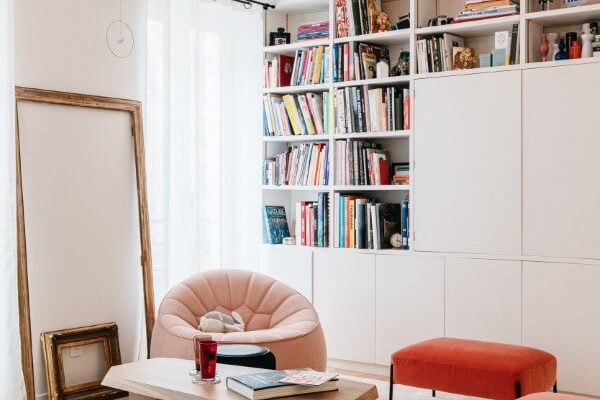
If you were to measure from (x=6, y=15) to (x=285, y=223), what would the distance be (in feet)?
8.12

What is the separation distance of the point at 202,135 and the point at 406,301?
5.49ft

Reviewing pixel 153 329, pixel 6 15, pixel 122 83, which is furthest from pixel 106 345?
pixel 6 15

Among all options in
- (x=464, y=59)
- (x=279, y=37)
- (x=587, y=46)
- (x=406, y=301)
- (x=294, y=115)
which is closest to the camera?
(x=587, y=46)

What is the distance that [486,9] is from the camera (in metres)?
4.95

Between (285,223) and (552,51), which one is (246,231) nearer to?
(285,223)

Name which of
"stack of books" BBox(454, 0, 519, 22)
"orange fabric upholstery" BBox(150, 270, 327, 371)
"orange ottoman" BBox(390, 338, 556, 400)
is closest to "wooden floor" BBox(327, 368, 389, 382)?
"orange fabric upholstery" BBox(150, 270, 327, 371)

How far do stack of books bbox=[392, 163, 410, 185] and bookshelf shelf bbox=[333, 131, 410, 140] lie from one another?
0.19 m

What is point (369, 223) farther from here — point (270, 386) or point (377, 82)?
point (270, 386)

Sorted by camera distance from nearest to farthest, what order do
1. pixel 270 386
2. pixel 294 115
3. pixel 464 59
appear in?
pixel 270 386 → pixel 464 59 → pixel 294 115

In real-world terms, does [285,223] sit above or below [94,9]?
below

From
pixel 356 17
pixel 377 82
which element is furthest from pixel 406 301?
pixel 356 17

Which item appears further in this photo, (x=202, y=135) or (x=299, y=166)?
(x=299, y=166)

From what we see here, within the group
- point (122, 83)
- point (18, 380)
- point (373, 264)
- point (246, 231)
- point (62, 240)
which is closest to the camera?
point (18, 380)

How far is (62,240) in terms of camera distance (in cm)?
461
